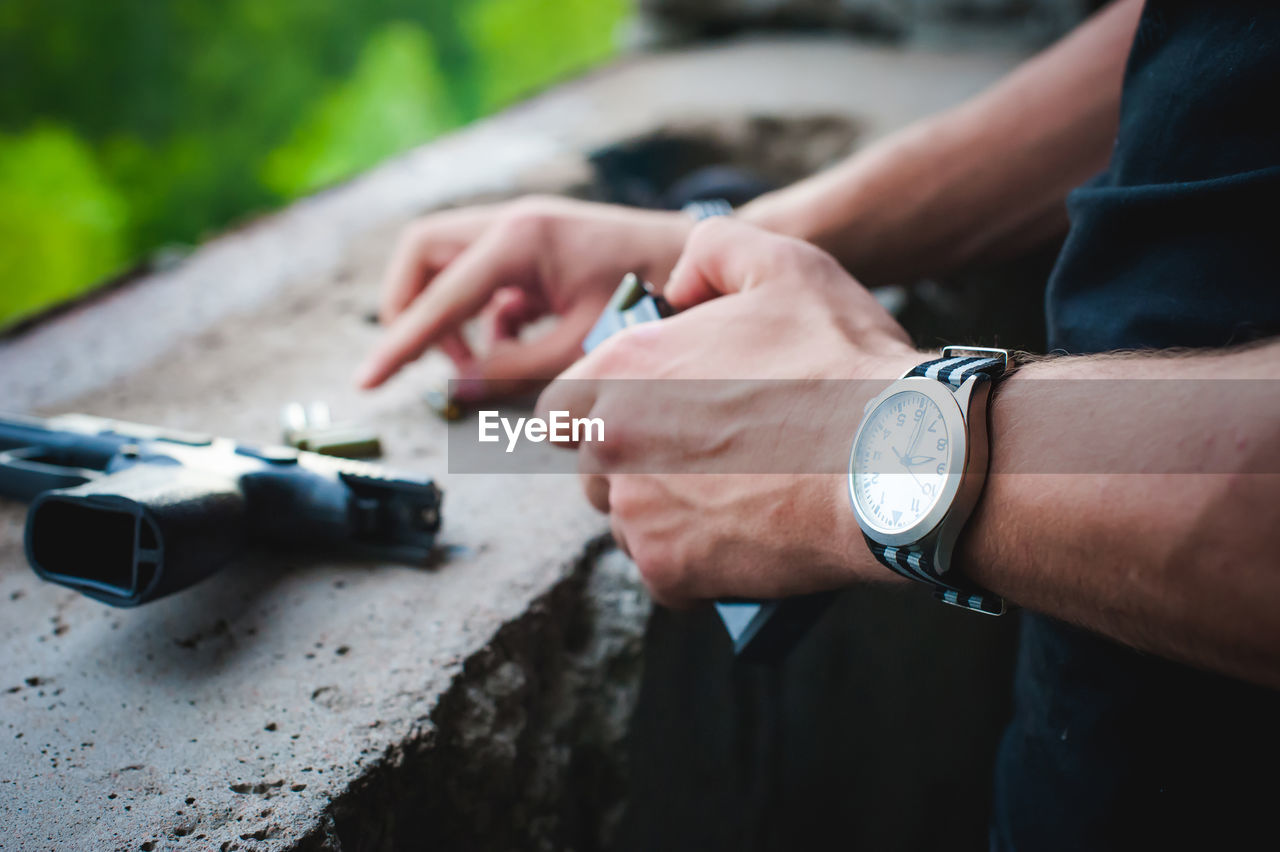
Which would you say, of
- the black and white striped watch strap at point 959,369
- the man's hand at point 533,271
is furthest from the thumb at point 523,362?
the black and white striped watch strap at point 959,369

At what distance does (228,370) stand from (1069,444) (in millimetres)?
1024

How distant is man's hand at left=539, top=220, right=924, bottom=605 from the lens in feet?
1.73

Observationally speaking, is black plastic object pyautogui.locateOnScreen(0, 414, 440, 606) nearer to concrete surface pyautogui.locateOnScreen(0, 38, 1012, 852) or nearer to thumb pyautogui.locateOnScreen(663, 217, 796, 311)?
concrete surface pyautogui.locateOnScreen(0, 38, 1012, 852)

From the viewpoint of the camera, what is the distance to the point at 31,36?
1607 mm

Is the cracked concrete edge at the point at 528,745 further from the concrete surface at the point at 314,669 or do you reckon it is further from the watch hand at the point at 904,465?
the watch hand at the point at 904,465

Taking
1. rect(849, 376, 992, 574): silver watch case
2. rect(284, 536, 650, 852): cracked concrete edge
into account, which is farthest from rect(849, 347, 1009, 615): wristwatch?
rect(284, 536, 650, 852): cracked concrete edge

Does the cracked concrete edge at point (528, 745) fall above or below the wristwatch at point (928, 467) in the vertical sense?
below

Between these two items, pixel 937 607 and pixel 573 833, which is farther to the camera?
pixel 937 607

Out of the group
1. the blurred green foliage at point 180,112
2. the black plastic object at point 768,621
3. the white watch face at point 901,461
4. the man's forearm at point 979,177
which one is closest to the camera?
the white watch face at point 901,461

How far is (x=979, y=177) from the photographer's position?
2.75 feet

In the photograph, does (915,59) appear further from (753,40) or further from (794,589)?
(794,589)

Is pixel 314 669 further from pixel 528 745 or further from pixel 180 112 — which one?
pixel 180 112

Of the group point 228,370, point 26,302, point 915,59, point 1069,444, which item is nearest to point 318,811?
point 1069,444

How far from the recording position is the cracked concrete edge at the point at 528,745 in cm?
52
